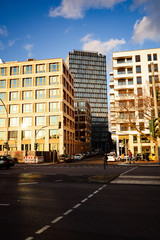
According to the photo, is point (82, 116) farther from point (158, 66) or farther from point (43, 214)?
point (43, 214)

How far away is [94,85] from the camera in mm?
142625

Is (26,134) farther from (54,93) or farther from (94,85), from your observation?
(94,85)

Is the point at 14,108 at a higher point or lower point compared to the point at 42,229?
higher

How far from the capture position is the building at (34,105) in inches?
2179

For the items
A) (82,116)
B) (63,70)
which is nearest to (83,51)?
(82,116)

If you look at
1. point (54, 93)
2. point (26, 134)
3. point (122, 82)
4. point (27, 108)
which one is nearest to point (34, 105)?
point (27, 108)

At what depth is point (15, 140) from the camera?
56625 mm

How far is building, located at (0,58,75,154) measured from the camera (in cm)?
5534

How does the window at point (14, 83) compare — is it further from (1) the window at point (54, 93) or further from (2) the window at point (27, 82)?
(1) the window at point (54, 93)

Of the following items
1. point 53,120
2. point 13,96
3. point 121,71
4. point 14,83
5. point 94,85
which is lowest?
point 53,120

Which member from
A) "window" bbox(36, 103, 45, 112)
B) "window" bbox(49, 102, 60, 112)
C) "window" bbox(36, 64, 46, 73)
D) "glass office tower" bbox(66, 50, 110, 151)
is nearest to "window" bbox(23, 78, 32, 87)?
"window" bbox(36, 64, 46, 73)

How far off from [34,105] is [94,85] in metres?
90.3

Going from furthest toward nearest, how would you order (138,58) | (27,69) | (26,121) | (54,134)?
(27,69), (26,121), (54,134), (138,58)

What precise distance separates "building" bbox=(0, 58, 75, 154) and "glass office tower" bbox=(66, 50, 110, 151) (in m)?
78.7
